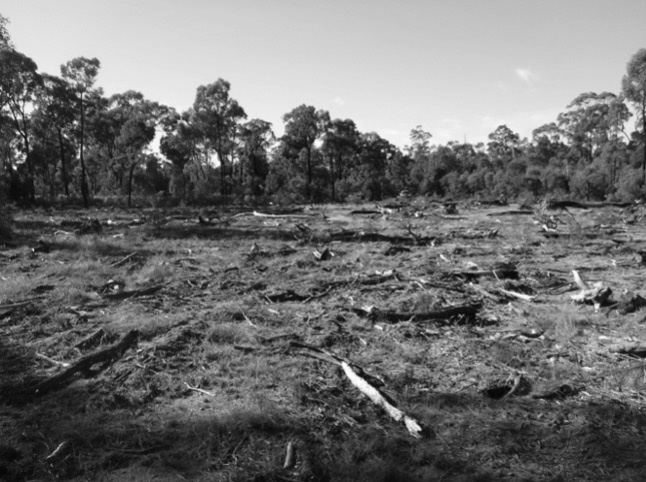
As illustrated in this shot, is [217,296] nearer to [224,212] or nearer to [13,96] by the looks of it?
[224,212]

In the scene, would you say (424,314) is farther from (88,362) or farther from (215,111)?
(215,111)

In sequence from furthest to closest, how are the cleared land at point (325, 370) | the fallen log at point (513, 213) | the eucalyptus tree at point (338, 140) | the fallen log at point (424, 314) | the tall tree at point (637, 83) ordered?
1. the eucalyptus tree at point (338, 140)
2. the tall tree at point (637, 83)
3. the fallen log at point (513, 213)
4. the fallen log at point (424, 314)
5. the cleared land at point (325, 370)

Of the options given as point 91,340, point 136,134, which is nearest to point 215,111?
point 136,134

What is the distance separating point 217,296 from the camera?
7766 mm

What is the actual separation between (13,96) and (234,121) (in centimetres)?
1431

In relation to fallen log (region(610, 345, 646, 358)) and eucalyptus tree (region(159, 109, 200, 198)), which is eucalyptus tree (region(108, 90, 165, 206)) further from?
fallen log (region(610, 345, 646, 358))

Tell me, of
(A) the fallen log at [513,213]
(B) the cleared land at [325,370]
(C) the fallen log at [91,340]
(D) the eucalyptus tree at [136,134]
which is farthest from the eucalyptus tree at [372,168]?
(C) the fallen log at [91,340]

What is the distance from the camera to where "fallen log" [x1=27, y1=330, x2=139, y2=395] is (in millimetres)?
4301

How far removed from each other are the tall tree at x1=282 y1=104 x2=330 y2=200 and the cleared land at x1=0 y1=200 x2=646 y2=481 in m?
31.5

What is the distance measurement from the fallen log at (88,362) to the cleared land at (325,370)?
0.06ft

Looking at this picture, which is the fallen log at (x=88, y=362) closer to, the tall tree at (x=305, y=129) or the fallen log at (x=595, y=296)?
the fallen log at (x=595, y=296)

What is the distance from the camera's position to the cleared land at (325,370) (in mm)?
3201

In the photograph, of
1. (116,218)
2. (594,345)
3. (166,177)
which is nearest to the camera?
(594,345)

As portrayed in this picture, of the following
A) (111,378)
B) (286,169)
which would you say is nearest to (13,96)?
(286,169)
